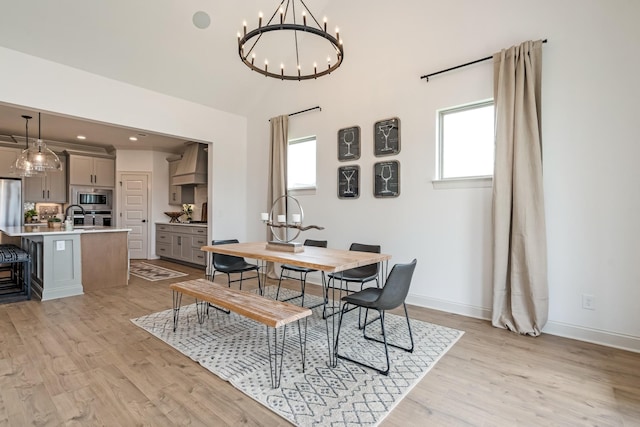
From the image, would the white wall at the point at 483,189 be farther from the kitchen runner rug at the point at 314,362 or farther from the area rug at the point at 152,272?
the area rug at the point at 152,272

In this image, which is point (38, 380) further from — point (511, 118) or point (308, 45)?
point (308, 45)

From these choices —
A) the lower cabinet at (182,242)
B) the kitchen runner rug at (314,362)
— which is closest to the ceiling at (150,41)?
the lower cabinet at (182,242)

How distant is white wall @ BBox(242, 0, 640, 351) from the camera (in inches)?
104

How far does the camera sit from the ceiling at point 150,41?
3410 millimetres

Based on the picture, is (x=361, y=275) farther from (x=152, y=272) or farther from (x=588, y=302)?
(x=152, y=272)

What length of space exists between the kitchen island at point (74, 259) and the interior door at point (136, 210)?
2.49m

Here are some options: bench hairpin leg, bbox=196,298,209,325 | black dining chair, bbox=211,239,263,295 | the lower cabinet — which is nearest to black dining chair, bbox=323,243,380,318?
black dining chair, bbox=211,239,263,295

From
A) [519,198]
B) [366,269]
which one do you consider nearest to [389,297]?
[366,269]

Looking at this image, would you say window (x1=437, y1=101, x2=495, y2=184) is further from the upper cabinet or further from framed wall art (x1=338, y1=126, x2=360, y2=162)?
the upper cabinet

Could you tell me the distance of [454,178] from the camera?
137 inches

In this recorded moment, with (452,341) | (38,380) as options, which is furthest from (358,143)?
(38,380)

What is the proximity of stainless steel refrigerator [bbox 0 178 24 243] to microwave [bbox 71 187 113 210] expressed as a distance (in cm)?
88

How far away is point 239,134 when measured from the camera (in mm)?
5832

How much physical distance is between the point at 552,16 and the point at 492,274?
247 cm
